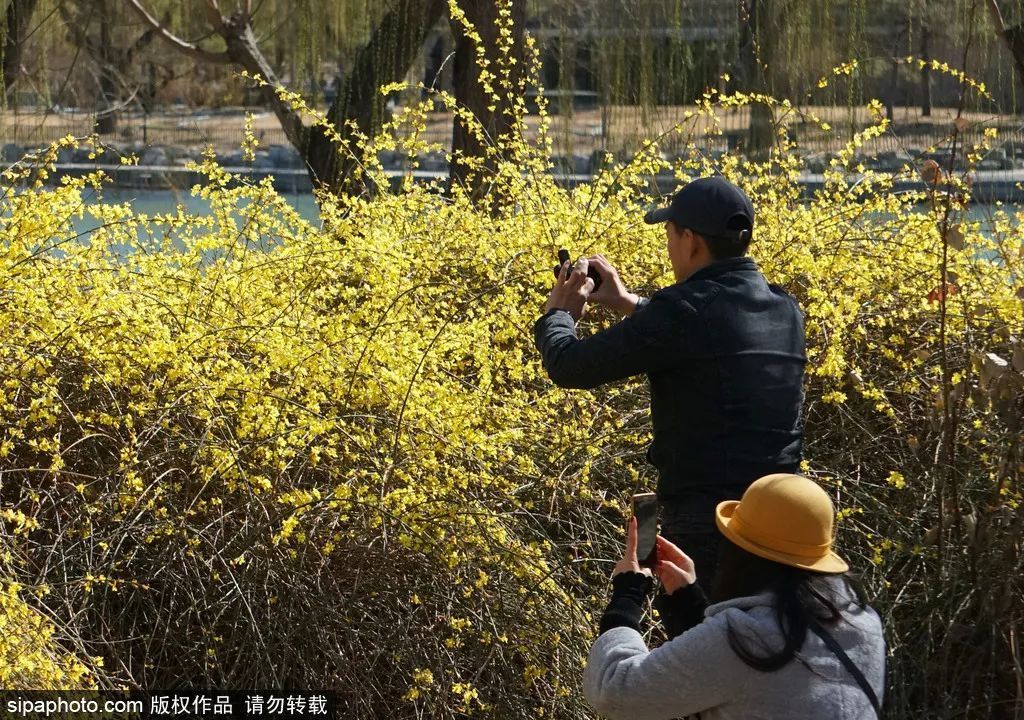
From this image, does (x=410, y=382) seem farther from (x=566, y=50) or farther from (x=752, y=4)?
(x=566, y=50)

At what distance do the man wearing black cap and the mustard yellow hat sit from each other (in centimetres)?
61

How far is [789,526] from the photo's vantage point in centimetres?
189

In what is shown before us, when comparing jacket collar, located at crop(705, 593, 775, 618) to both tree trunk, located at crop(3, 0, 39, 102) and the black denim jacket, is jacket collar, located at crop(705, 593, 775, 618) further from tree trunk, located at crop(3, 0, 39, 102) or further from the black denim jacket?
tree trunk, located at crop(3, 0, 39, 102)

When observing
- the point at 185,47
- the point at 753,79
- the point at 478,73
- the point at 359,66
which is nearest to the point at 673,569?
the point at 753,79

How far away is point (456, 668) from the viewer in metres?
3.12

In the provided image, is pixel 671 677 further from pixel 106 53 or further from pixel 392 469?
pixel 106 53

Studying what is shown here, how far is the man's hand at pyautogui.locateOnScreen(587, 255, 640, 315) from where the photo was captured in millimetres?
2916

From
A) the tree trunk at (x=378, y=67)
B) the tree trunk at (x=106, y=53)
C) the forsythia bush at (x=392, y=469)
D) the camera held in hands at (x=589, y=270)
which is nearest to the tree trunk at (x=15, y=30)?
the tree trunk at (x=106, y=53)

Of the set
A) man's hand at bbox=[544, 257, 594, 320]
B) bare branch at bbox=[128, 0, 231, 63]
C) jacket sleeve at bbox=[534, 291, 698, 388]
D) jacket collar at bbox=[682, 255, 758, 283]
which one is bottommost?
jacket sleeve at bbox=[534, 291, 698, 388]

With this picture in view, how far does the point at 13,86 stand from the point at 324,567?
218 inches

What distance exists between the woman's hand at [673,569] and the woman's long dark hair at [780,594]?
0.26 metres

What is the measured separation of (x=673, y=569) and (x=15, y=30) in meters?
6.76

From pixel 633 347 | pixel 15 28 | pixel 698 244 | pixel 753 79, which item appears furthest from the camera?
pixel 15 28

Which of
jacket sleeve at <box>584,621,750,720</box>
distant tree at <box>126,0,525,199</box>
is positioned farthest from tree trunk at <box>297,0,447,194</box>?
jacket sleeve at <box>584,621,750,720</box>
